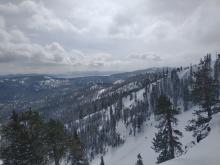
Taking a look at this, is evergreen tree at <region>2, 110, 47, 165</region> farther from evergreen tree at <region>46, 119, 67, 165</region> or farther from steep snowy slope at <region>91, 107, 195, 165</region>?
steep snowy slope at <region>91, 107, 195, 165</region>

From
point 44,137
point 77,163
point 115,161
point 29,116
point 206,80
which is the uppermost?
point 206,80

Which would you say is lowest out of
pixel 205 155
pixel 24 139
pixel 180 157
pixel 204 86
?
pixel 180 157

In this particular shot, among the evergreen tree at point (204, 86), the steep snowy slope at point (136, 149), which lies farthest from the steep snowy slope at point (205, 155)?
the steep snowy slope at point (136, 149)

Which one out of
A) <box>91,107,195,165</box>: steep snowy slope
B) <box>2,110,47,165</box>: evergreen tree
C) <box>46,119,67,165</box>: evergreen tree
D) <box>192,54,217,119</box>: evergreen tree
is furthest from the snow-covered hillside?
<box>46,119,67,165</box>: evergreen tree

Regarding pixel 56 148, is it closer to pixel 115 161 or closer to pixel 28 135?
pixel 28 135

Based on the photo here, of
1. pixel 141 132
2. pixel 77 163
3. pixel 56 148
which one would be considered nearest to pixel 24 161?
pixel 56 148

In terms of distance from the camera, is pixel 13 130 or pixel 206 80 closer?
pixel 13 130

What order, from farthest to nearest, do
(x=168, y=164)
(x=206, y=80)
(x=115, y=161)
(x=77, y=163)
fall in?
(x=115, y=161) < (x=77, y=163) < (x=206, y=80) < (x=168, y=164)

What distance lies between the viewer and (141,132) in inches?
7082

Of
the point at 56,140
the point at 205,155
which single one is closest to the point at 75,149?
the point at 56,140

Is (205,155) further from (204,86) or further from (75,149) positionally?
(75,149)

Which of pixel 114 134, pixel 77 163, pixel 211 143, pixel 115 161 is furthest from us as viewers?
pixel 114 134

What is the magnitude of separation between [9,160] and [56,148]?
881 centimetres

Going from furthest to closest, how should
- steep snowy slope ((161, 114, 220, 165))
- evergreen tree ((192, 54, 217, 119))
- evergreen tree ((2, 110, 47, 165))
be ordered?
evergreen tree ((192, 54, 217, 119))
evergreen tree ((2, 110, 47, 165))
steep snowy slope ((161, 114, 220, 165))
